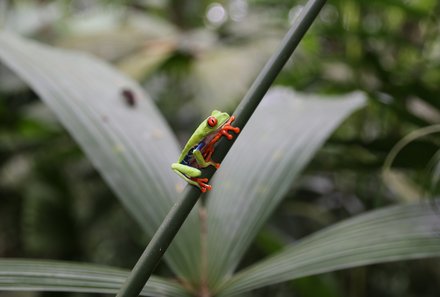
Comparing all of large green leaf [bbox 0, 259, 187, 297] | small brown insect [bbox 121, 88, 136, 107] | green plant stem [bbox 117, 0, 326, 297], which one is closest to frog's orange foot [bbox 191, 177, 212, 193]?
green plant stem [bbox 117, 0, 326, 297]

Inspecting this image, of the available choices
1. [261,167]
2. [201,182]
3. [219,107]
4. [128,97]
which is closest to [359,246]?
[261,167]

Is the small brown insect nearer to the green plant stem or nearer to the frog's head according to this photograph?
the frog's head

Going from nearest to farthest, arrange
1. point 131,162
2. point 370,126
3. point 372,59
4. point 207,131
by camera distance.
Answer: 1. point 207,131
2. point 131,162
3. point 372,59
4. point 370,126

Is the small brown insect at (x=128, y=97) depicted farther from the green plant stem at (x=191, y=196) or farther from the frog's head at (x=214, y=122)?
the green plant stem at (x=191, y=196)

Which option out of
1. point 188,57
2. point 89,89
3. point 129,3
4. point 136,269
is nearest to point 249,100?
point 136,269

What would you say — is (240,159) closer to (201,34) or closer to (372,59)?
(372,59)
